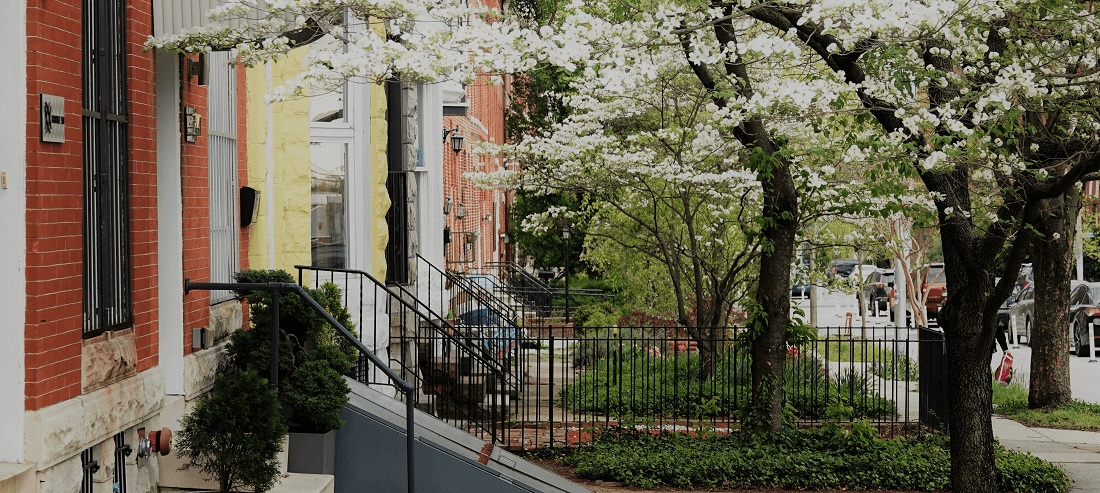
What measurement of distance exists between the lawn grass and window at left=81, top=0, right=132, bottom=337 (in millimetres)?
12276

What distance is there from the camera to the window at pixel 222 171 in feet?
23.5

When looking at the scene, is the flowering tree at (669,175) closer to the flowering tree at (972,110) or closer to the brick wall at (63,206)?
the flowering tree at (972,110)

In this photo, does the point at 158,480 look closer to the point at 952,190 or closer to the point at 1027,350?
the point at 952,190

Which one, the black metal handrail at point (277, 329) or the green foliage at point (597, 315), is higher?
the black metal handrail at point (277, 329)

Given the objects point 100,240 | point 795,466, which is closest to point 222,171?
point 100,240

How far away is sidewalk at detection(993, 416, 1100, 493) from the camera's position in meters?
9.97

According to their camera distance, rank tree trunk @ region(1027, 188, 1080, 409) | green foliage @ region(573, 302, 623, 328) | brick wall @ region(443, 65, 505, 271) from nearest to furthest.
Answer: tree trunk @ region(1027, 188, 1080, 409) < green foliage @ region(573, 302, 623, 328) < brick wall @ region(443, 65, 505, 271)

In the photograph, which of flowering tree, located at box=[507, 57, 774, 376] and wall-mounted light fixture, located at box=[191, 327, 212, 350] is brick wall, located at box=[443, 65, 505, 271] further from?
wall-mounted light fixture, located at box=[191, 327, 212, 350]

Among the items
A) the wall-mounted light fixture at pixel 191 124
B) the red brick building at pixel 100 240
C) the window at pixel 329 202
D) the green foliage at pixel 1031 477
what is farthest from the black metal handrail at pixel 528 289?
the red brick building at pixel 100 240

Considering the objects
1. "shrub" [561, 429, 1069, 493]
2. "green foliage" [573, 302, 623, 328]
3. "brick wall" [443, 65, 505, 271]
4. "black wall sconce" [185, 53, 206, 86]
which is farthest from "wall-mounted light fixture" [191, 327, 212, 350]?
"green foliage" [573, 302, 623, 328]

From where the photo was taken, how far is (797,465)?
962cm

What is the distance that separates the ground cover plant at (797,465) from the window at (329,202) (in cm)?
369

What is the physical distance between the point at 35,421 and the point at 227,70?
12.5 ft

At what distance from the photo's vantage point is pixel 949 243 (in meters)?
8.00
